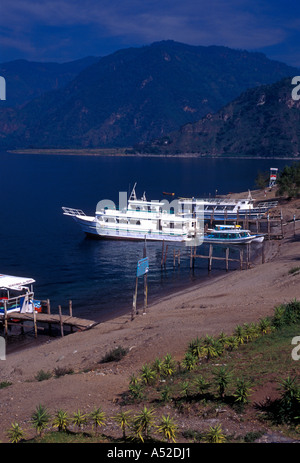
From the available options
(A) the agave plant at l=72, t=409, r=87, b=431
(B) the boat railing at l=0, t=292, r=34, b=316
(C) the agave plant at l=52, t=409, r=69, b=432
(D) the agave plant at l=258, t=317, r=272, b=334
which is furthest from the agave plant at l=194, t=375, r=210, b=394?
(B) the boat railing at l=0, t=292, r=34, b=316

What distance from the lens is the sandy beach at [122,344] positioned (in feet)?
50.7

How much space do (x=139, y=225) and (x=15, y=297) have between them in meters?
30.3

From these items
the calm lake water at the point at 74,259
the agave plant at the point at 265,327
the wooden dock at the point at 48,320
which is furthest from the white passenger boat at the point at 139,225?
the agave plant at the point at 265,327

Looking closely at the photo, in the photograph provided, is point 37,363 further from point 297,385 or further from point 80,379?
point 297,385

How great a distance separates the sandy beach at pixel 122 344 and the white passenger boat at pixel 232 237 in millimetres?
20193

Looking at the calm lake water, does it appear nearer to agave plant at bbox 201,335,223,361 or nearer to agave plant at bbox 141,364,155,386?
agave plant at bbox 201,335,223,361

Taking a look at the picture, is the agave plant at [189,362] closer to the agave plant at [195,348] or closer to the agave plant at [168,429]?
the agave plant at [195,348]

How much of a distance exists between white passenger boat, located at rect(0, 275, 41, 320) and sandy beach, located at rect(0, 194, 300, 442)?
13.6 feet

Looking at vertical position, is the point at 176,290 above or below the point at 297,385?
below

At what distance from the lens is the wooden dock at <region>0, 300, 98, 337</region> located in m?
28.7
